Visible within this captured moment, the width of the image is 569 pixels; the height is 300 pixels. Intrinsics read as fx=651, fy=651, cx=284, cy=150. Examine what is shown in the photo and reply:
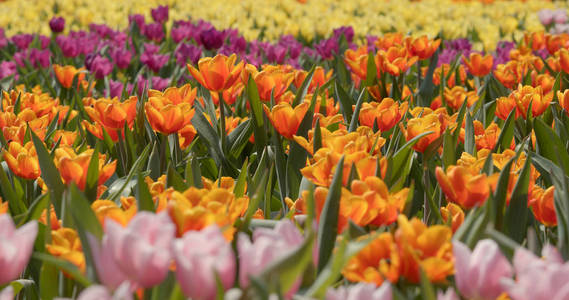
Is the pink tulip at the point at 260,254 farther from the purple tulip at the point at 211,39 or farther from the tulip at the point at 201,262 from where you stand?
the purple tulip at the point at 211,39

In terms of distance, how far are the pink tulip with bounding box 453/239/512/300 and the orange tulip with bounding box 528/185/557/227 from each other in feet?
1.46

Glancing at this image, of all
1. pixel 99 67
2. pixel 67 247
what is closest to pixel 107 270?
pixel 67 247

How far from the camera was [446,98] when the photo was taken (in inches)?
105

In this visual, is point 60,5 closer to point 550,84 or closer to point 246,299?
point 550,84

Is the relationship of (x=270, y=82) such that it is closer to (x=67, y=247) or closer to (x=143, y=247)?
(x=67, y=247)

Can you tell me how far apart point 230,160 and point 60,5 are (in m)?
7.40

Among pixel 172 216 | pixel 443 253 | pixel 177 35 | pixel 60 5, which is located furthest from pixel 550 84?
pixel 60 5

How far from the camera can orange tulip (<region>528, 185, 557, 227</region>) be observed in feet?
4.22

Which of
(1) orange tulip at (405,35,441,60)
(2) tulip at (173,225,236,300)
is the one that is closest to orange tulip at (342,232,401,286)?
(2) tulip at (173,225,236,300)

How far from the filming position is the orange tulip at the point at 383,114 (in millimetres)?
1848

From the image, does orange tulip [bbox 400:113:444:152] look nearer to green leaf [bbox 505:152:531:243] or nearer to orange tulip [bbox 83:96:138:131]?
green leaf [bbox 505:152:531:243]

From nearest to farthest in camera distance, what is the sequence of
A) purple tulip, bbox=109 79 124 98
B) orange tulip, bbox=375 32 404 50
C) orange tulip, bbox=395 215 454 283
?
orange tulip, bbox=395 215 454 283
purple tulip, bbox=109 79 124 98
orange tulip, bbox=375 32 404 50

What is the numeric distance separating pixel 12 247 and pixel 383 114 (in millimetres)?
1200

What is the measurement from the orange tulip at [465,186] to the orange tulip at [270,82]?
0.91 metres
